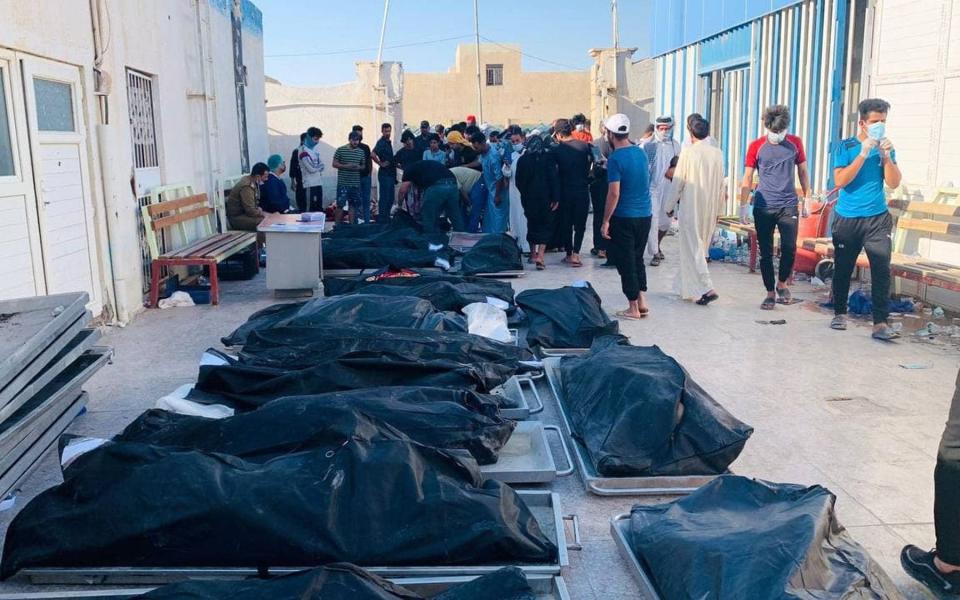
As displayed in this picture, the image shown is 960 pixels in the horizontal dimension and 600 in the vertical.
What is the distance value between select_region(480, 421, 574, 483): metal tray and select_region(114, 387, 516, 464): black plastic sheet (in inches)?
3.4

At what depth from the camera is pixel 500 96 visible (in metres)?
42.7

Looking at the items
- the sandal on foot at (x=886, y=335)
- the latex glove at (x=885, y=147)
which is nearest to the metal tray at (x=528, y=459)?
the sandal on foot at (x=886, y=335)

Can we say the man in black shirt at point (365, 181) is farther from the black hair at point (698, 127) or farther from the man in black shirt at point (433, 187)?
the black hair at point (698, 127)

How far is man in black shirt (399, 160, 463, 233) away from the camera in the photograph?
11.4m

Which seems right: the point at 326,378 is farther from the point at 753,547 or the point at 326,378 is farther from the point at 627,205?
the point at 627,205

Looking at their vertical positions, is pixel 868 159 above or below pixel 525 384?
above

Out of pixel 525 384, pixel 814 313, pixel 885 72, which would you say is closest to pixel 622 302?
pixel 814 313

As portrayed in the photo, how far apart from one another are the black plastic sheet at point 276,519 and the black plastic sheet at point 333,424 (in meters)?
0.41

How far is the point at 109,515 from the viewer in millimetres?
3150

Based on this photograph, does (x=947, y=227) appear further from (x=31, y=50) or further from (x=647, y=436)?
(x=31, y=50)

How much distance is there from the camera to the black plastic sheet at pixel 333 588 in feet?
8.33

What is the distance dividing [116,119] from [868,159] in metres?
6.49

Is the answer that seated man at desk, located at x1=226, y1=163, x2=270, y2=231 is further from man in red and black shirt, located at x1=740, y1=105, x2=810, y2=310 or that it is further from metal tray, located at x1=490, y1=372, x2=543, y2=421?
metal tray, located at x1=490, y1=372, x2=543, y2=421

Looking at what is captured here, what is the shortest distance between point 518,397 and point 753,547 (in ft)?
8.05
